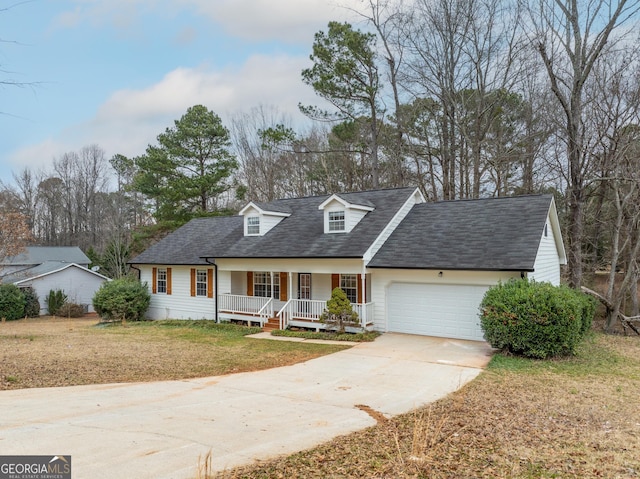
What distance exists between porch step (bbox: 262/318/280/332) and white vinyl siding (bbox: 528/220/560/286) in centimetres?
921

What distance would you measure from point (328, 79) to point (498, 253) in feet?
53.3

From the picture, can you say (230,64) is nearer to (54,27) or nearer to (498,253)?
(498,253)

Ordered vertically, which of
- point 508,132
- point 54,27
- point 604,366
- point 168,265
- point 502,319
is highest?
point 508,132

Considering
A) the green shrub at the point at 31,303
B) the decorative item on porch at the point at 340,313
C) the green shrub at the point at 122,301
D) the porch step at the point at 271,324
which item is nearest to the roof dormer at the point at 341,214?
the decorative item on porch at the point at 340,313

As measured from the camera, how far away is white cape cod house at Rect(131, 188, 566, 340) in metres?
14.0

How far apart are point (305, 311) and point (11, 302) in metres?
21.1

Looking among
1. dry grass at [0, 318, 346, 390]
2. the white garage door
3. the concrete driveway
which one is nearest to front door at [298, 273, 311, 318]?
dry grass at [0, 318, 346, 390]

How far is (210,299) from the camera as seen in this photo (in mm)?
20234

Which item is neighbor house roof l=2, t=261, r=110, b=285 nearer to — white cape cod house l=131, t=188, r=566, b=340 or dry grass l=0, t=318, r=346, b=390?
white cape cod house l=131, t=188, r=566, b=340

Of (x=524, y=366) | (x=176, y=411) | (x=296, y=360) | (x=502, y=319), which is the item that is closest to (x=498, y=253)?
(x=502, y=319)

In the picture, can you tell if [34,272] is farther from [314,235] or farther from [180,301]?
[314,235]

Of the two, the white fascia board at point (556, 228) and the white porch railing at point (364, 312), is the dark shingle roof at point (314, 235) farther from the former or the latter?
the white fascia board at point (556, 228)

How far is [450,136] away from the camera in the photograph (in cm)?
2498

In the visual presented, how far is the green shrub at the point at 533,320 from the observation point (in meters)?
11.0
